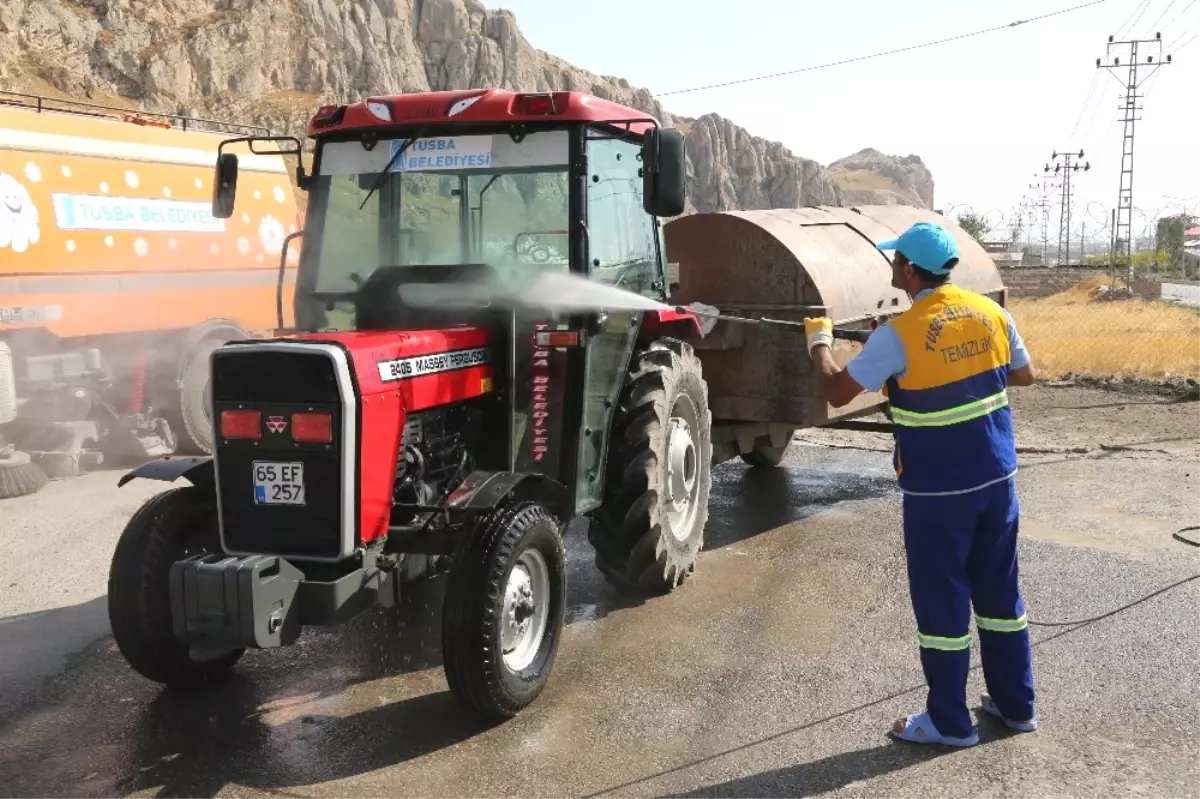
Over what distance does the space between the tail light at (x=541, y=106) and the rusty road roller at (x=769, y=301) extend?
201 cm

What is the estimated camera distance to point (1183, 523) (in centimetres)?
715

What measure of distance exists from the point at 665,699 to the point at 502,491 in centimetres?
114

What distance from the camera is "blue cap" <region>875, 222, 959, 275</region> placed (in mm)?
3959

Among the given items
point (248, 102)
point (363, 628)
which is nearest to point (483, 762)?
point (363, 628)

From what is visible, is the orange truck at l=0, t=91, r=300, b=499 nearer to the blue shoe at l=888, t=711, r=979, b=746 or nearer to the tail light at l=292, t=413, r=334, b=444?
the tail light at l=292, t=413, r=334, b=444

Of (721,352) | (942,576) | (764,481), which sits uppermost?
(721,352)

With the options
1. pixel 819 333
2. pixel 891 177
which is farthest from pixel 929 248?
pixel 891 177

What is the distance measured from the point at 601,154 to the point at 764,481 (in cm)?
432

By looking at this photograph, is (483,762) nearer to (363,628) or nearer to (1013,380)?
(363,628)

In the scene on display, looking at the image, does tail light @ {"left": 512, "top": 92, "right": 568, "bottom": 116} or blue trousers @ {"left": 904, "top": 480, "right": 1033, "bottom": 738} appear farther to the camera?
tail light @ {"left": 512, "top": 92, "right": 568, "bottom": 116}

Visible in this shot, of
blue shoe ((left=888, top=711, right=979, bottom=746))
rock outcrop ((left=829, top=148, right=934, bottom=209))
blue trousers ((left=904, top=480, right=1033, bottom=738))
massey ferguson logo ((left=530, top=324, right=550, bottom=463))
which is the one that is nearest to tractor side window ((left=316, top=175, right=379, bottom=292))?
massey ferguson logo ((left=530, top=324, right=550, bottom=463))

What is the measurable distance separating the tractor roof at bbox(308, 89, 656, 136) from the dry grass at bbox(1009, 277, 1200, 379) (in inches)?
404

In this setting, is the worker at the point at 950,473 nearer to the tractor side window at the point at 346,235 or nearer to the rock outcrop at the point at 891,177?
the tractor side window at the point at 346,235

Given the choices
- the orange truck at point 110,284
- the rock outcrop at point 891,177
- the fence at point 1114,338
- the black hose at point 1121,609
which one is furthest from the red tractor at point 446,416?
the rock outcrop at point 891,177
